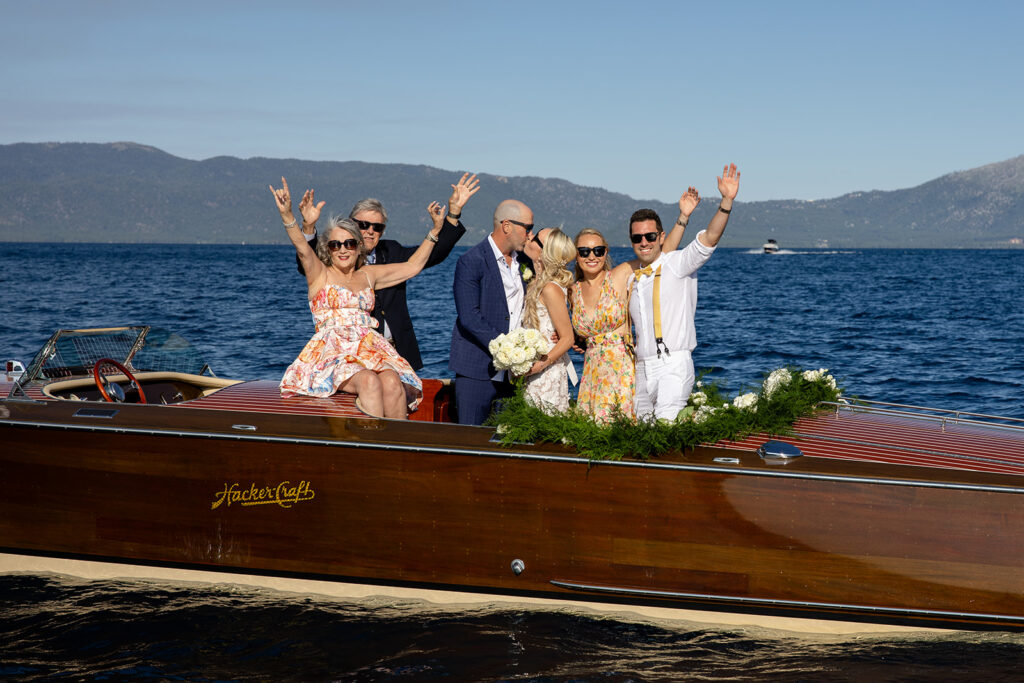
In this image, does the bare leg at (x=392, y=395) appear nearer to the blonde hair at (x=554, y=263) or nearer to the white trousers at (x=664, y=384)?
the blonde hair at (x=554, y=263)

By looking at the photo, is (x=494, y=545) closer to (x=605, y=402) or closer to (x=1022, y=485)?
(x=605, y=402)

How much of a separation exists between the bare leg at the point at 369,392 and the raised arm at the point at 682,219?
2.05 m

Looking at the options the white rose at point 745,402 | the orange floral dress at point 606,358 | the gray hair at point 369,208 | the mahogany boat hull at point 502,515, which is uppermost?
the gray hair at point 369,208

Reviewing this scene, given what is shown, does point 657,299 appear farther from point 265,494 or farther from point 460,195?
point 265,494

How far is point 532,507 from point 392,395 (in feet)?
4.35

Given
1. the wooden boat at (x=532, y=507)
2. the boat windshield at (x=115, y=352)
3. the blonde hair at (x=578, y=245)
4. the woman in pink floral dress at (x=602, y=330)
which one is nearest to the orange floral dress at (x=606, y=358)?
the woman in pink floral dress at (x=602, y=330)

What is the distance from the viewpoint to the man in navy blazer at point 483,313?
6578 millimetres

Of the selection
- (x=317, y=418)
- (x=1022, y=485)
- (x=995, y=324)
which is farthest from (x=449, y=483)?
(x=995, y=324)

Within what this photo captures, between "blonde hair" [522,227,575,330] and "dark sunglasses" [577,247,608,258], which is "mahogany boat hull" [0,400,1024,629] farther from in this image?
"dark sunglasses" [577,247,608,258]

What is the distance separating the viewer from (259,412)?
6336 mm

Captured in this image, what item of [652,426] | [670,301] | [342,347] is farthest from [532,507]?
[342,347]

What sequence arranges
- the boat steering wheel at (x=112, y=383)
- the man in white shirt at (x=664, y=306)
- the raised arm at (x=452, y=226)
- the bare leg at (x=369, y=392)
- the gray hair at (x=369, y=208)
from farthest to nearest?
the boat steering wheel at (x=112, y=383)
the raised arm at (x=452, y=226)
the gray hair at (x=369, y=208)
the bare leg at (x=369, y=392)
the man in white shirt at (x=664, y=306)

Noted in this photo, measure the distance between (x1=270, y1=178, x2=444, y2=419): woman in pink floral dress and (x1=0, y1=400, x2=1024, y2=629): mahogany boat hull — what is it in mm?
377

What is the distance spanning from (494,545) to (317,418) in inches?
55.1
